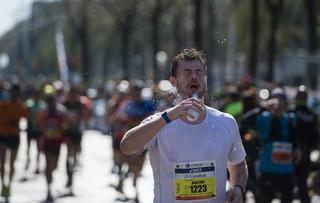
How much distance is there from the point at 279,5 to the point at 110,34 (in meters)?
27.5

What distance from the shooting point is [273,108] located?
10.6m

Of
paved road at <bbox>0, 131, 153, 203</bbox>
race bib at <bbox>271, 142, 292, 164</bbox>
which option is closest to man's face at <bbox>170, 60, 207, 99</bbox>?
race bib at <bbox>271, 142, 292, 164</bbox>

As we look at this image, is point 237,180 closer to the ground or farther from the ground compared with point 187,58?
closer to the ground

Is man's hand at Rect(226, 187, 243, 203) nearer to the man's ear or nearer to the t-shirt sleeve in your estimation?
the t-shirt sleeve

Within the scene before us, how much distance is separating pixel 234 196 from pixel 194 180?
0.74 feet

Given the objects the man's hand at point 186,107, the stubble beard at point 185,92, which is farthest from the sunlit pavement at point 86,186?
the man's hand at point 186,107

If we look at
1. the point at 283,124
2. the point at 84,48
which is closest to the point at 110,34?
the point at 84,48

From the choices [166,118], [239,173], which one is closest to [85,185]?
[239,173]

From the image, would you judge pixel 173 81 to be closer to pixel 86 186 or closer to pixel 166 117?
pixel 166 117

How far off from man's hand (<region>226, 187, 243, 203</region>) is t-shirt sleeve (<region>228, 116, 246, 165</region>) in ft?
0.66

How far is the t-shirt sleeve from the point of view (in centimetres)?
513

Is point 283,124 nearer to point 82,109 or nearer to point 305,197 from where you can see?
point 305,197

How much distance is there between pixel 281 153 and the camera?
1076 cm

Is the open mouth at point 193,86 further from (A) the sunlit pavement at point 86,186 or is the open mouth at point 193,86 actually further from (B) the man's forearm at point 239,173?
(A) the sunlit pavement at point 86,186
